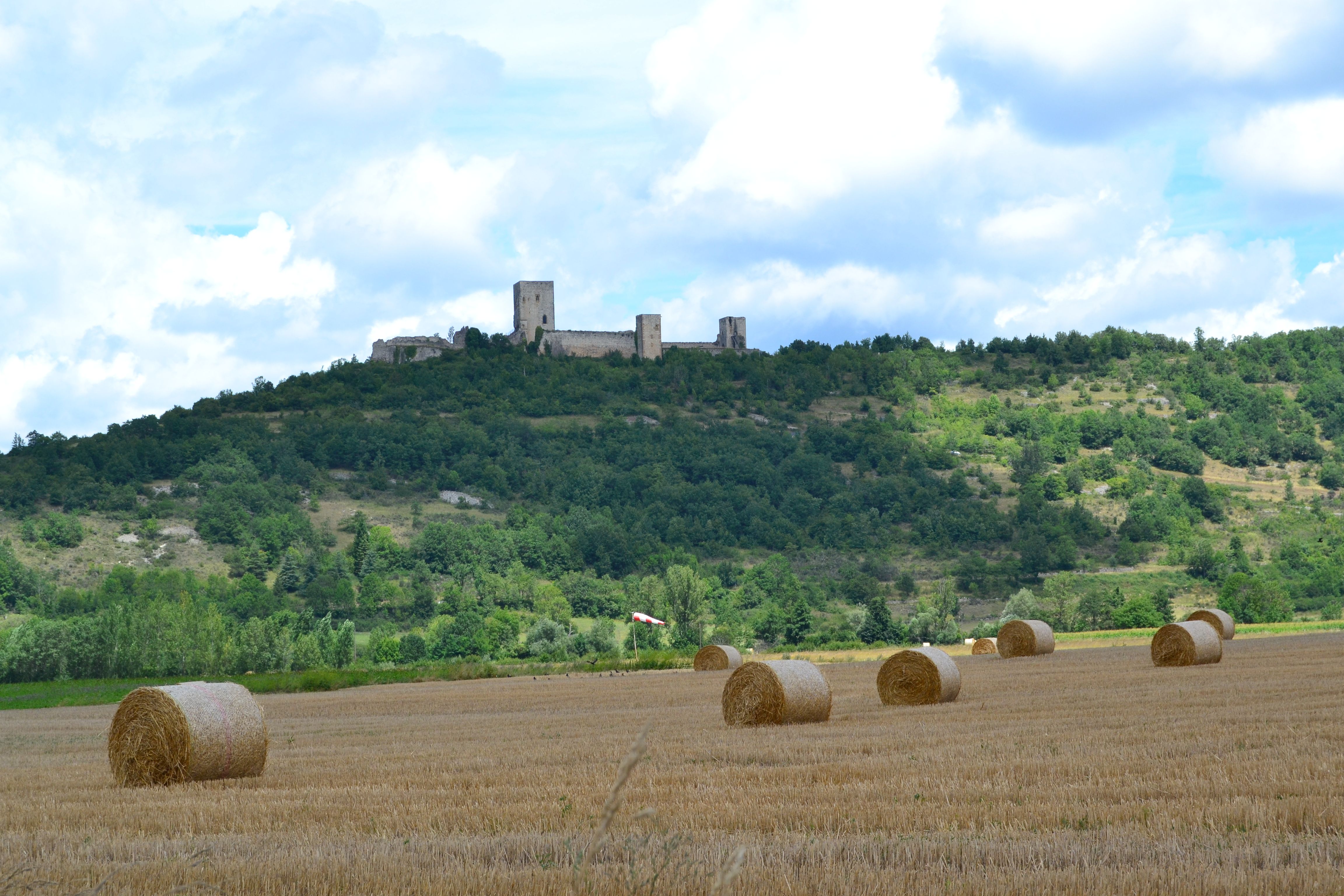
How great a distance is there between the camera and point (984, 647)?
47.6 meters

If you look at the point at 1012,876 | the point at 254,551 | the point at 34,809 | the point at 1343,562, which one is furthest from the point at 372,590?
the point at 1012,876

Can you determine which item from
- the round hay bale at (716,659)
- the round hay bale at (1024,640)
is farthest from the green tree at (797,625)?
the round hay bale at (1024,640)

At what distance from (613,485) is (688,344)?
43.1m

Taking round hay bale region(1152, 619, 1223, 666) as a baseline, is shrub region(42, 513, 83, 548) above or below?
above

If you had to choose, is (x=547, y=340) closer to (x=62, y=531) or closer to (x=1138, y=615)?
(x=62, y=531)

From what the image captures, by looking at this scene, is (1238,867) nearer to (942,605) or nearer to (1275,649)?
(1275,649)

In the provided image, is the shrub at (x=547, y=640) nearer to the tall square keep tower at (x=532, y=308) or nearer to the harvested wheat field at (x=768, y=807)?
the harvested wheat field at (x=768, y=807)

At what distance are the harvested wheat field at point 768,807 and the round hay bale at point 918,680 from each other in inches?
39.3

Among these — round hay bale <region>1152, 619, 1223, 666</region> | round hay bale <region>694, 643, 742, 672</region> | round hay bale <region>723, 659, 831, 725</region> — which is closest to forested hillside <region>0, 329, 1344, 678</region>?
round hay bale <region>694, 643, 742, 672</region>

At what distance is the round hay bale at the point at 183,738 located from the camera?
14789 mm

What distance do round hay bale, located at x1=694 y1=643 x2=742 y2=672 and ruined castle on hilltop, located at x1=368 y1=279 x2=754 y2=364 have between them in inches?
4934

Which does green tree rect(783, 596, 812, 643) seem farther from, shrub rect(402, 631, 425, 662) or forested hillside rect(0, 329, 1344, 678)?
shrub rect(402, 631, 425, 662)

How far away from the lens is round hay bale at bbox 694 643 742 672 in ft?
141

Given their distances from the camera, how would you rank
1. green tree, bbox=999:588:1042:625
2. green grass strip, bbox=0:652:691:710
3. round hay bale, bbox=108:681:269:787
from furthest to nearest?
green tree, bbox=999:588:1042:625 → green grass strip, bbox=0:652:691:710 → round hay bale, bbox=108:681:269:787
